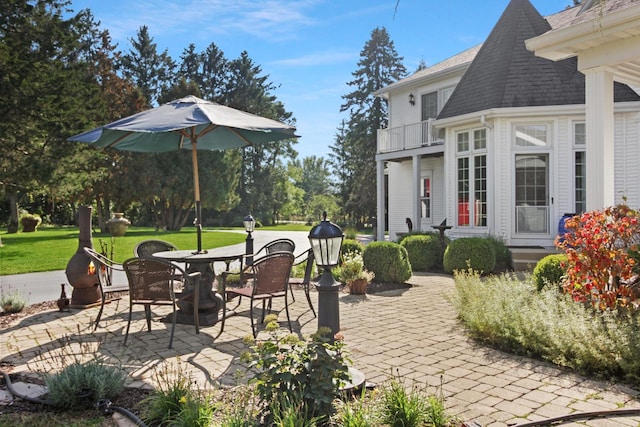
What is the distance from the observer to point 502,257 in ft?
33.9

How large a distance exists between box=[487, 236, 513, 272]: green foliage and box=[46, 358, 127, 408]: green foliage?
8434 millimetres

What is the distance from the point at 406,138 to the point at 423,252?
23.3ft

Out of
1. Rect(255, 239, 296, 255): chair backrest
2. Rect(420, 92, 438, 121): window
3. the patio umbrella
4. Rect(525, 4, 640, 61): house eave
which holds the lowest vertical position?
Rect(255, 239, 296, 255): chair backrest

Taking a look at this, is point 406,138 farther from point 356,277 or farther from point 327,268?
point 327,268

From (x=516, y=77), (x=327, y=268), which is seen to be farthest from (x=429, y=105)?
(x=327, y=268)

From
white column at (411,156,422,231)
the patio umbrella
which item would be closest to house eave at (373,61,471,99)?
white column at (411,156,422,231)

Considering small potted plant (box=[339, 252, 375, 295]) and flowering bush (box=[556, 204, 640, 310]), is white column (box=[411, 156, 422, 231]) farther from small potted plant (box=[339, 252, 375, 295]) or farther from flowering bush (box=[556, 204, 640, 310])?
flowering bush (box=[556, 204, 640, 310])

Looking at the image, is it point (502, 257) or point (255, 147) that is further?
point (255, 147)

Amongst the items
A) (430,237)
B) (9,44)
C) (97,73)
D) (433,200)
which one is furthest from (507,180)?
(97,73)

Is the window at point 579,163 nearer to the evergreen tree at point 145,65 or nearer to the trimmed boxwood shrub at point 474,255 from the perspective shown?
the trimmed boxwood shrub at point 474,255

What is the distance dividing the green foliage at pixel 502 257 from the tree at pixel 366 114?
2396cm

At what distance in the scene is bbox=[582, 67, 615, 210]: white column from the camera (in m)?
6.03

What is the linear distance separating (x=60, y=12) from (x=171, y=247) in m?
15.6

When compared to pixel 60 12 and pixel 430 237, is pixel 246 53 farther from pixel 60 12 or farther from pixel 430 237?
pixel 430 237
